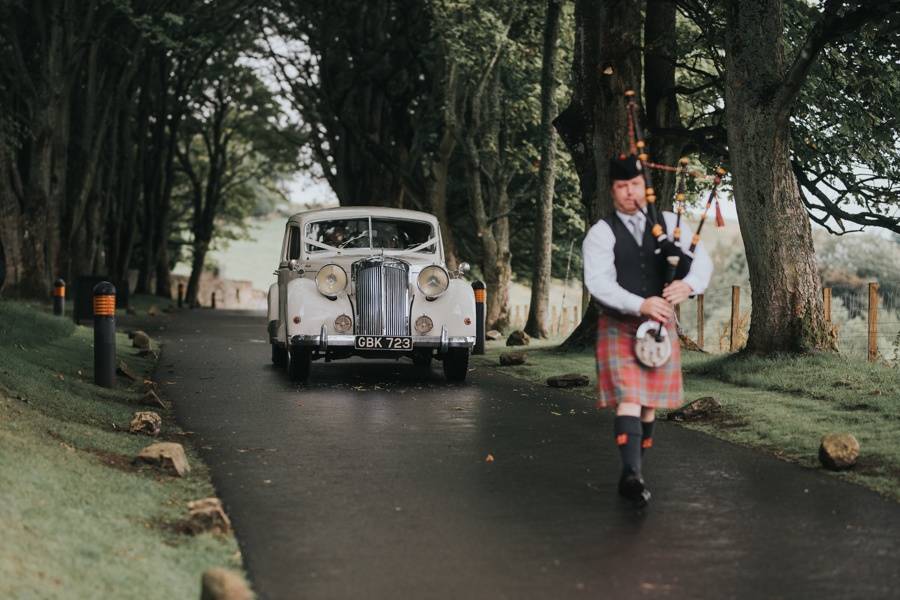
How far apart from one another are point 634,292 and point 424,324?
7632 millimetres

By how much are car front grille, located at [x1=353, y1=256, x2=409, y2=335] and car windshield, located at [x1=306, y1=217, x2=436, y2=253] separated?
139 centimetres

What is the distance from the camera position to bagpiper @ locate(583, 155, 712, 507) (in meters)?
6.82

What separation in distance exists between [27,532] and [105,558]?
412 millimetres

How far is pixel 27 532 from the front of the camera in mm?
5352

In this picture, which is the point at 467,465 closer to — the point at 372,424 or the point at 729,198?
the point at 372,424

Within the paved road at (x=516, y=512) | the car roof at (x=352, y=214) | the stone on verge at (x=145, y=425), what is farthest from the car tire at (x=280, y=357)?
the stone on verge at (x=145, y=425)

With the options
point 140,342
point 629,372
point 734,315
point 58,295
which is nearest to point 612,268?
point 629,372

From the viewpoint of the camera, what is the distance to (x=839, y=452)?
26.2ft

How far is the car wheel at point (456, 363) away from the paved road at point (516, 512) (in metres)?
3.11

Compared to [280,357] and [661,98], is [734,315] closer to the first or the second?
[661,98]

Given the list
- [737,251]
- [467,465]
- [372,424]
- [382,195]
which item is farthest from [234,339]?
[737,251]

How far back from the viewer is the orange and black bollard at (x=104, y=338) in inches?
501

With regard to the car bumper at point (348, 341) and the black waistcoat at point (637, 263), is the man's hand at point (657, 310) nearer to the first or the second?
the black waistcoat at point (637, 263)

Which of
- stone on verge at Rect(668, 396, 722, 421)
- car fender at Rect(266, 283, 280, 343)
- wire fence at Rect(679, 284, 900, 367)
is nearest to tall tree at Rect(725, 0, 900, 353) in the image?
wire fence at Rect(679, 284, 900, 367)
